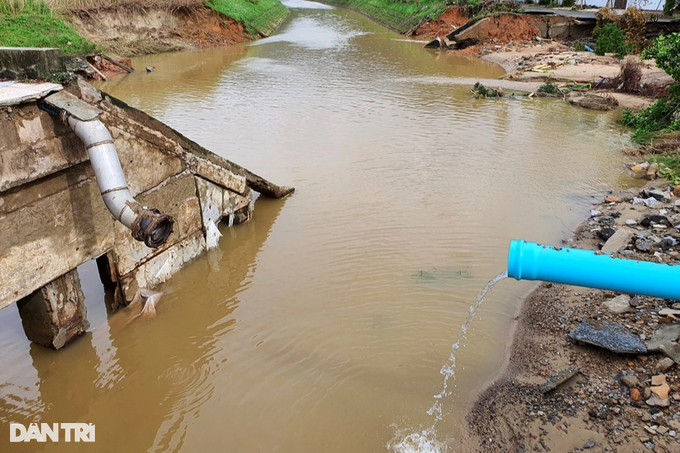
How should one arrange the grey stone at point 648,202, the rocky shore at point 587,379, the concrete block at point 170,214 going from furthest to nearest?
the grey stone at point 648,202, the concrete block at point 170,214, the rocky shore at point 587,379

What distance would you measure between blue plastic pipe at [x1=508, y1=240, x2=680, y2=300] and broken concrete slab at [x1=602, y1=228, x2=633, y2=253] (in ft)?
11.2

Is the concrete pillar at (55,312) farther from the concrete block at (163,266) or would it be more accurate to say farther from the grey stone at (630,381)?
the grey stone at (630,381)

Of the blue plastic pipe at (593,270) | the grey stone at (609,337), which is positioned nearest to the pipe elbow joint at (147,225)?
the blue plastic pipe at (593,270)

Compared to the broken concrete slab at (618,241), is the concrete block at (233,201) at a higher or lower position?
higher

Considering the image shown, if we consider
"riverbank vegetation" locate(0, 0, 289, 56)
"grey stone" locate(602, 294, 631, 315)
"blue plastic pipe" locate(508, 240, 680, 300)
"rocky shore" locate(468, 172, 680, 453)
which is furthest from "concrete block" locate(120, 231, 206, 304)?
"riverbank vegetation" locate(0, 0, 289, 56)

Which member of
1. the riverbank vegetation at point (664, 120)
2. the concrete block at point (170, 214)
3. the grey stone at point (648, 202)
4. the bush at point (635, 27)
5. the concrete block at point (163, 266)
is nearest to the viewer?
the concrete block at point (170, 214)

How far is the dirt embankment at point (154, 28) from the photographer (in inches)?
897

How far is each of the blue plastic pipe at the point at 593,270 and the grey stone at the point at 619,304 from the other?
213 cm

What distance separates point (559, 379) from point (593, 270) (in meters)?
1.61

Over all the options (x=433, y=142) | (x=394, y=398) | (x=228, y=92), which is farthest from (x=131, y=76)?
(x=394, y=398)

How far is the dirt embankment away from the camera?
74.7 ft

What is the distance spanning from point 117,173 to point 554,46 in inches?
939

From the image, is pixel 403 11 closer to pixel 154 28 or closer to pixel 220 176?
pixel 154 28

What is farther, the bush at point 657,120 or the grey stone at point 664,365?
the bush at point 657,120
